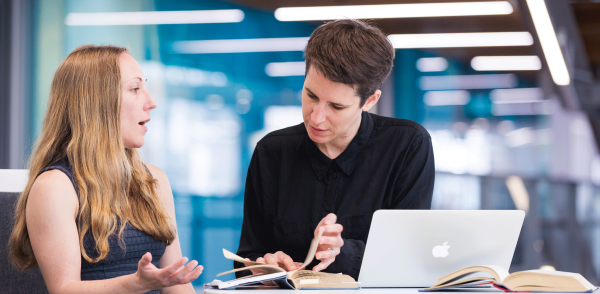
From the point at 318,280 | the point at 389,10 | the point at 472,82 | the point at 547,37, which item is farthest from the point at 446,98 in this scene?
the point at 318,280

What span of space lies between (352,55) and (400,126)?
388 millimetres

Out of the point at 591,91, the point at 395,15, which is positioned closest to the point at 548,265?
the point at 591,91

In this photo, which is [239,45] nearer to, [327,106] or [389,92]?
[389,92]

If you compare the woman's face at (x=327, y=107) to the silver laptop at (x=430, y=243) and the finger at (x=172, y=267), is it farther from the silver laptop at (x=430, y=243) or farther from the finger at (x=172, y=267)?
the finger at (x=172, y=267)

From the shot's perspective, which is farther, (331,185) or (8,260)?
(331,185)

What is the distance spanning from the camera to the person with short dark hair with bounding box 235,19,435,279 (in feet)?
5.11

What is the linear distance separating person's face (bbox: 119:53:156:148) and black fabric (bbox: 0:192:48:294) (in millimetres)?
397

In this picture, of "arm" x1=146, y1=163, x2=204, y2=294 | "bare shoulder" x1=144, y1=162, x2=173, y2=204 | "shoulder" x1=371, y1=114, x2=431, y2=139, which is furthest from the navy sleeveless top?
"shoulder" x1=371, y1=114, x2=431, y2=139

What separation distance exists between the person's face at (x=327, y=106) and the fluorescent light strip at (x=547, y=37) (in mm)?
2945

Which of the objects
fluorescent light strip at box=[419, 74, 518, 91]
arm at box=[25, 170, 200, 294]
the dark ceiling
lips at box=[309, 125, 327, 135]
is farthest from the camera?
fluorescent light strip at box=[419, 74, 518, 91]

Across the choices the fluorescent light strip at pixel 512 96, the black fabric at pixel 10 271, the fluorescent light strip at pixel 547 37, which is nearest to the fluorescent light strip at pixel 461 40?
the fluorescent light strip at pixel 512 96

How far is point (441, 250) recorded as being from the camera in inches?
49.2

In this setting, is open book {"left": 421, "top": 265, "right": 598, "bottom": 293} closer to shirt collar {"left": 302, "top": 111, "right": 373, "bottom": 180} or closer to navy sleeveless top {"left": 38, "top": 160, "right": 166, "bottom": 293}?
shirt collar {"left": 302, "top": 111, "right": 373, "bottom": 180}

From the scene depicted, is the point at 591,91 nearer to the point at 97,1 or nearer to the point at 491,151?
the point at 491,151
